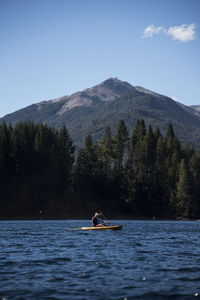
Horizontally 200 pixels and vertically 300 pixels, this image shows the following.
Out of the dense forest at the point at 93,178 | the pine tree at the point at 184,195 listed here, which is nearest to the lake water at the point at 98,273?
the dense forest at the point at 93,178

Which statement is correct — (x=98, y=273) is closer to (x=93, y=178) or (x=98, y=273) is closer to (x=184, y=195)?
(x=184, y=195)

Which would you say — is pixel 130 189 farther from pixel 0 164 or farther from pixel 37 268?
pixel 37 268

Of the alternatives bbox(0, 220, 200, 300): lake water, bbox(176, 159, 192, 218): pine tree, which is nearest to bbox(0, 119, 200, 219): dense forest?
bbox(176, 159, 192, 218): pine tree

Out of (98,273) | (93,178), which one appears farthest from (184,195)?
(98,273)

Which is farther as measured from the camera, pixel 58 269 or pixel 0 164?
pixel 0 164

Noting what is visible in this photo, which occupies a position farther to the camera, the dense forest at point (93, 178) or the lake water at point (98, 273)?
the dense forest at point (93, 178)

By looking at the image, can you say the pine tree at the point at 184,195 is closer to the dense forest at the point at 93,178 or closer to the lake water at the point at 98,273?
the dense forest at the point at 93,178

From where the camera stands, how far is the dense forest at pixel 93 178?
97.3 metres

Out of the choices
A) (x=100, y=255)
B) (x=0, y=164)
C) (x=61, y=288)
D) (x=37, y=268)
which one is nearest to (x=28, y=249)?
(x=100, y=255)

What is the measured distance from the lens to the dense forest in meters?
97.3

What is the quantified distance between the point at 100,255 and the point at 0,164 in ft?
246

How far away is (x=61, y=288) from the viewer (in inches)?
610

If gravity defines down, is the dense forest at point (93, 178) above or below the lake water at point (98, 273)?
above

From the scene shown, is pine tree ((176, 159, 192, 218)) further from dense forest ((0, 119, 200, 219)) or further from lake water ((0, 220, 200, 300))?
lake water ((0, 220, 200, 300))
